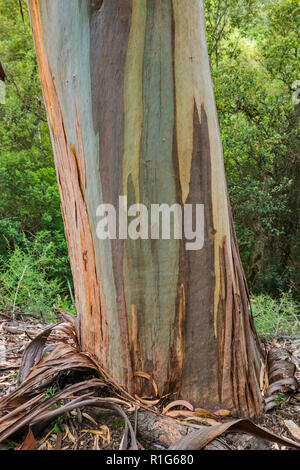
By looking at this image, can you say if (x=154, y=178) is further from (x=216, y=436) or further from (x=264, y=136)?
(x=264, y=136)

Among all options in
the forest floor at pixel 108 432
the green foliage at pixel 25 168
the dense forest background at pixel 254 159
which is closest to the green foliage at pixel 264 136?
the dense forest background at pixel 254 159

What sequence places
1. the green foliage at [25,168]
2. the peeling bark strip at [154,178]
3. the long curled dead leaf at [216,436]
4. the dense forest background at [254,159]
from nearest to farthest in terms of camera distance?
the long curled dead leaf at [216,436] → the peeling bark strip at [154,178] → the green foliage at [25,168] → the dense forest background at [254,159]

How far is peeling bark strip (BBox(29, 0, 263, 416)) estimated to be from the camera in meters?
1.25

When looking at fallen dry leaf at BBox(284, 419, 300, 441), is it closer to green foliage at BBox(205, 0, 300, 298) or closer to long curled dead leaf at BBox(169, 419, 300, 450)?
long curled dead leaf at BBox(169, 419, 300, 450)

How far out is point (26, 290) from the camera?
3570 millimetres

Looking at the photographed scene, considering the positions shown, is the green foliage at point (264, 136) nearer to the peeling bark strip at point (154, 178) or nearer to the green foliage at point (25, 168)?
the green foliage at point (25, 168)

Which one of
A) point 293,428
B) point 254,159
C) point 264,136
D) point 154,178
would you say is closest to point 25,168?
point 254,159

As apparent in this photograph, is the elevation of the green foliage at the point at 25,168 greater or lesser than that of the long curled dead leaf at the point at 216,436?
greater

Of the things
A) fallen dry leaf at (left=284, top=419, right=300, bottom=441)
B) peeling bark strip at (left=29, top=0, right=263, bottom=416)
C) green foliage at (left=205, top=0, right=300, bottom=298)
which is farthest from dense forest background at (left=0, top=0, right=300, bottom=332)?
fallen dry leaf at (left=284, top=419, right=300, bottom=441)

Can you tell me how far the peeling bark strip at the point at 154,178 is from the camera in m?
1.25

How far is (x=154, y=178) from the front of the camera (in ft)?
4.19
